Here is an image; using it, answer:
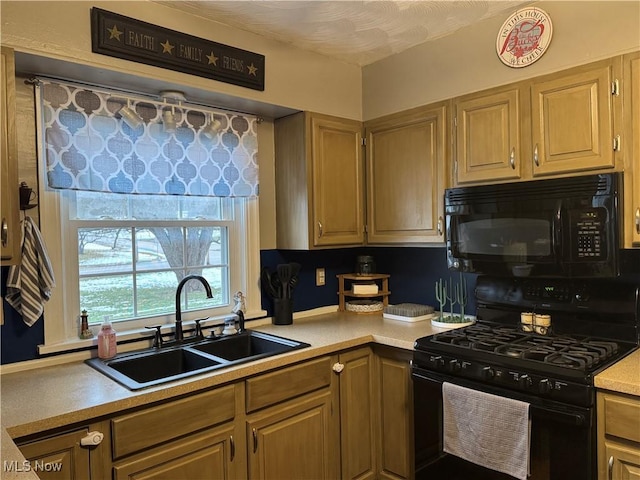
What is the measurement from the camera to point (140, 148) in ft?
7.22

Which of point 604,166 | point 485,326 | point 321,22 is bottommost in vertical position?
point 485,326

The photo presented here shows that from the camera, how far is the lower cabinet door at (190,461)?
160 centimetres

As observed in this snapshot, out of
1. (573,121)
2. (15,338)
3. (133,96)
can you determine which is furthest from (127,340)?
(573,121)

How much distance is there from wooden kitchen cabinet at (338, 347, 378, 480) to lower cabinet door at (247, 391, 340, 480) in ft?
0.20

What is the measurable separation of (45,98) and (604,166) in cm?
233

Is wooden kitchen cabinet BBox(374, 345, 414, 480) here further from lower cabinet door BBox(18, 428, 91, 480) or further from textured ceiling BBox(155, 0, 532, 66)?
textured ceiling BBox(155, 0, 532, 66)

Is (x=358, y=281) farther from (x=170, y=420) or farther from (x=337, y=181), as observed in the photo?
(x=170, y=420)

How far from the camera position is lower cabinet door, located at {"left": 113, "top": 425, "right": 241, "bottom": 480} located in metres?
1.60

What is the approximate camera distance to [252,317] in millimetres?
2660

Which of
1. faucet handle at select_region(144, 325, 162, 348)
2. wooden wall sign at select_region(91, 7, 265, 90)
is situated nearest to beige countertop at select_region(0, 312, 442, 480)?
faucet handle at select_region(144, 325, 162, 348)

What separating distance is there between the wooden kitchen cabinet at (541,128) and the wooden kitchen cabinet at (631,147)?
3 centimetres

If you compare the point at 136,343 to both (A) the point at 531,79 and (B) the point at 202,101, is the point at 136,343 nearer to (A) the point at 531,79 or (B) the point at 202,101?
(B) the point at 202,101

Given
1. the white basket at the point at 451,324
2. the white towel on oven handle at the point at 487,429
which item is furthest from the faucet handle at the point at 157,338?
the white basket at the point at 451,324

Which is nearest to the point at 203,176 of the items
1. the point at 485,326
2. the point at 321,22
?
the point at 321,22
